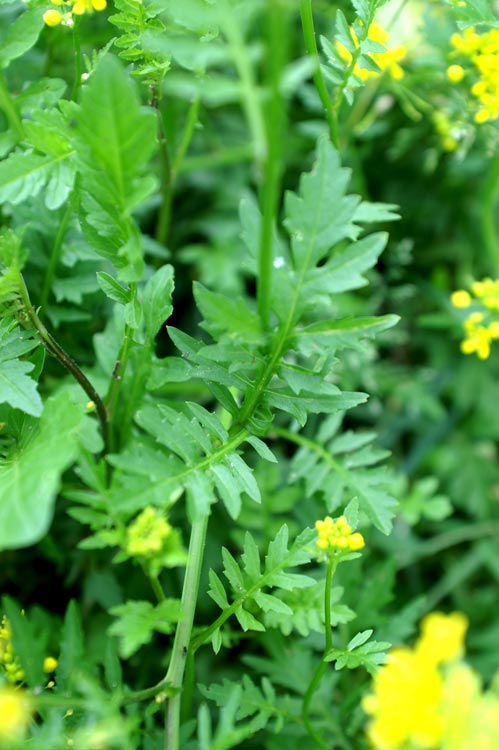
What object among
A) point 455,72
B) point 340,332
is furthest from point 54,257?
point 455,72

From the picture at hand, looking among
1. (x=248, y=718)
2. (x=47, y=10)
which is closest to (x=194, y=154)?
(x=47, y=10)

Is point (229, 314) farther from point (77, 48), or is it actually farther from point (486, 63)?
point (486, 63)

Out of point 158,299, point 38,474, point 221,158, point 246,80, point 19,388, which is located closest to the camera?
point 246,80

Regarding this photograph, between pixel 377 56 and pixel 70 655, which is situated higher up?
pixel 377 56

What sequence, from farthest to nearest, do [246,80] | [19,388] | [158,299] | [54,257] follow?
[54,257], [158,299], [19,388], [246,80]

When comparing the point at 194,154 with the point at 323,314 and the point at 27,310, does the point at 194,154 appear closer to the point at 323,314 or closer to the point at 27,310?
the point at 323,314

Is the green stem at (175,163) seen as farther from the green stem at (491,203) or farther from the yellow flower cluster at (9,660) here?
the yellow flower cluster at (9,660)
